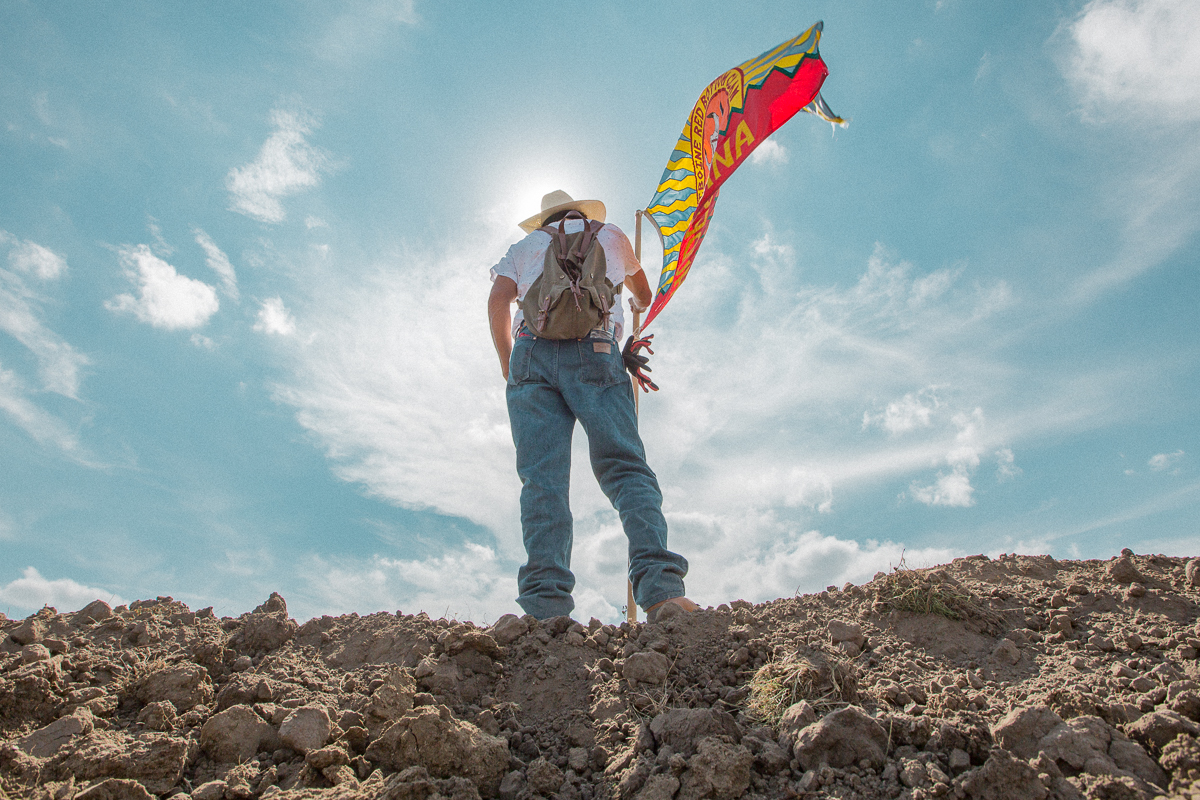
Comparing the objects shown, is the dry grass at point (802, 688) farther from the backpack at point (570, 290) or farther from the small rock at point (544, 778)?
the backpack at point (570, 290)

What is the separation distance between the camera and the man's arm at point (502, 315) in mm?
4387

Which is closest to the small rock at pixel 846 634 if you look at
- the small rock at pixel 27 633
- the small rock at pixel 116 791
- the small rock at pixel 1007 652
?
the small rock at pixel 1007 652

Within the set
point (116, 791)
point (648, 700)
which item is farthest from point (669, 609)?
point (116, 791)

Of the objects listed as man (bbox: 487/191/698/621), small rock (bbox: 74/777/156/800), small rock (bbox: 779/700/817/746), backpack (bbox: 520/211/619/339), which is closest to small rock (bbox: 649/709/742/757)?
small rock (bbox: 779/700/817/746)

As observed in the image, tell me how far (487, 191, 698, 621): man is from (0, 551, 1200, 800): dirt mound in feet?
1.83

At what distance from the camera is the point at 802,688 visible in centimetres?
229

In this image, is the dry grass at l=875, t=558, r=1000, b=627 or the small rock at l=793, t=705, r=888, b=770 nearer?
the small rock at l=793, t=705, r=888, b=770

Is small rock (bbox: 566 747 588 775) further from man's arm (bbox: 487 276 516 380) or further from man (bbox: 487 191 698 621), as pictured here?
man's arm (bbox: 487 276 516 380)

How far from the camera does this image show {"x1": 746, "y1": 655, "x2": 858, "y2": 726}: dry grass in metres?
2.24

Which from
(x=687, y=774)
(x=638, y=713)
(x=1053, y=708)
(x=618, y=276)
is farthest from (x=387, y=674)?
(x=618, y=276)

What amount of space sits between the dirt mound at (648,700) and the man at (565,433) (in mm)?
559

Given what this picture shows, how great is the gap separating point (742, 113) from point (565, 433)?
11.1ft

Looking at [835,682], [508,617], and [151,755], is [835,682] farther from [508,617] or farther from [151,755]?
[151,755]

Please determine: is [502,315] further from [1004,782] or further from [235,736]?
[1004,782]
